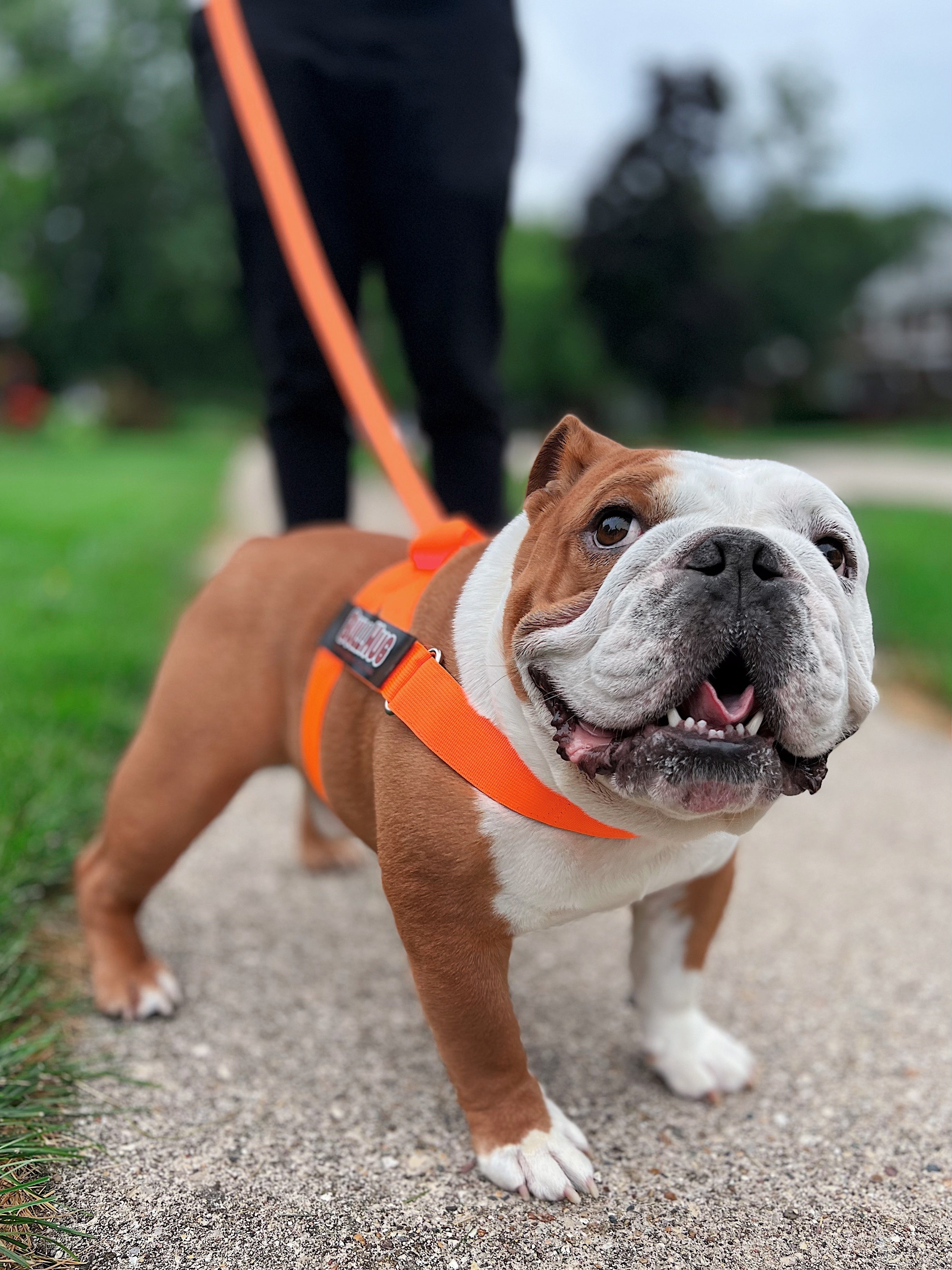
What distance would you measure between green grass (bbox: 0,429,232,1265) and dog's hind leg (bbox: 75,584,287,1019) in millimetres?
186

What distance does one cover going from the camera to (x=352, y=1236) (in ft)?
5.34

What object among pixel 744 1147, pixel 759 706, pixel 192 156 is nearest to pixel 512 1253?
pixel 744 1147

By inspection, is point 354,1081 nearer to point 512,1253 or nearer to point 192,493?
point 512,1253

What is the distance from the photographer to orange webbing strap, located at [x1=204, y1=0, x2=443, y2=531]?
2.37 m

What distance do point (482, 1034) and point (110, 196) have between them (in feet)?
132

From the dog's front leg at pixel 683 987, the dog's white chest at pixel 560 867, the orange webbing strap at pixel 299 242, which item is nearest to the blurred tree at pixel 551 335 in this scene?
the orange webbing strap at pixel 299 242

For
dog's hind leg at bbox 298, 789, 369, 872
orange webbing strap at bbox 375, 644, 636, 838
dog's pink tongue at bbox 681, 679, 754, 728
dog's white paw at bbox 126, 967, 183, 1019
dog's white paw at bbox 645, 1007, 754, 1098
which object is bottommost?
dog's hind leg at bbox 298, 789, 369, 872

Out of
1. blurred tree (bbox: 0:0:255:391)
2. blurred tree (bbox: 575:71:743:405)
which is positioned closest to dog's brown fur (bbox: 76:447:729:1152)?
blurred tree (bbox: 575:71:743:405)

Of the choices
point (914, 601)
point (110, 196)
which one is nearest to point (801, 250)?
point (110, 196)

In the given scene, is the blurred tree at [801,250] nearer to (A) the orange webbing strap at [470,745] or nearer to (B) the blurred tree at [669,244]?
(B) the blurred tree at [669,244]

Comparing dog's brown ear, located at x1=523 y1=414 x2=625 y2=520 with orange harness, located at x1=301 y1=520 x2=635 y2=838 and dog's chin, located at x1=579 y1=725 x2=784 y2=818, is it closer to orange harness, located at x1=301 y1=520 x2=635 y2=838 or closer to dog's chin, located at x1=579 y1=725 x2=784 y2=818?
orange harness, located at x1=301 y1=520 x2=635 y2=838

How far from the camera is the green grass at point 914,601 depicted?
16.7ft

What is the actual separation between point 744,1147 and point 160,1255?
38.9 inches

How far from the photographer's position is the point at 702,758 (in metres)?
1.40
